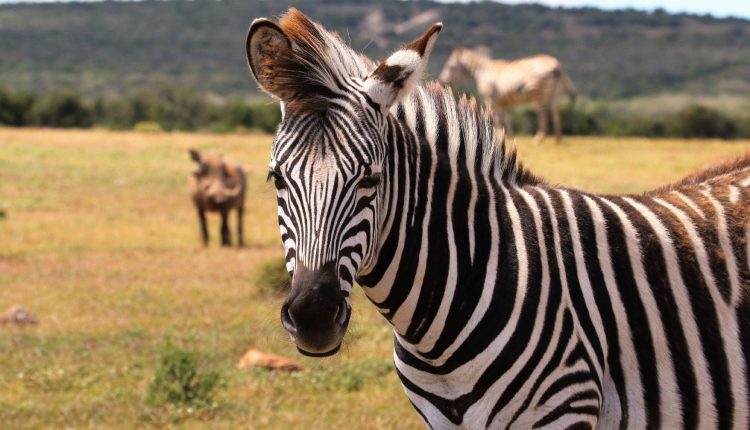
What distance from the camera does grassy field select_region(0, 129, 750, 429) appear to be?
745cm

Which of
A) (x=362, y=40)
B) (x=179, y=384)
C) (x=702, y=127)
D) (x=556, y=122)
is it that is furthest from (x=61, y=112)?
(x=362, y=40)

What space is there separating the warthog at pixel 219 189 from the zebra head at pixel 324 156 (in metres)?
13.9

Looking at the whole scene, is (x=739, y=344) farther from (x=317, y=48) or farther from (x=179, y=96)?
(x=179, y=96)

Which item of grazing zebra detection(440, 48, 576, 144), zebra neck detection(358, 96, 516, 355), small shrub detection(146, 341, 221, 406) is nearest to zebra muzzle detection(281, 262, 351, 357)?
zebra neck detection(358, 96, 516, 355)

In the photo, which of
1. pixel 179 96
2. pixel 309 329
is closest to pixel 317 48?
pixel 309 329

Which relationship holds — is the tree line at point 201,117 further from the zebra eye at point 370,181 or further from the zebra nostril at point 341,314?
the zebra nostril at point 341,314

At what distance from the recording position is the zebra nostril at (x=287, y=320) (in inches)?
128

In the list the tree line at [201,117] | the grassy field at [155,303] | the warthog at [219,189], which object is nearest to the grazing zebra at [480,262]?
the grassy field at [155,303]

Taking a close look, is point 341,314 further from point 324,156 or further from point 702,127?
point 702,127

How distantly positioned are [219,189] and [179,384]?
34.0 feet

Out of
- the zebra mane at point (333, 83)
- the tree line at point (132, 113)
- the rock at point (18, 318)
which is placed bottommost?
the tree line at point (132, 113)

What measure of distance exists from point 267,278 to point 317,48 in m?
8.86

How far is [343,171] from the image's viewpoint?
3367mm

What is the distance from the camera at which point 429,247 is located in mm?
3754
